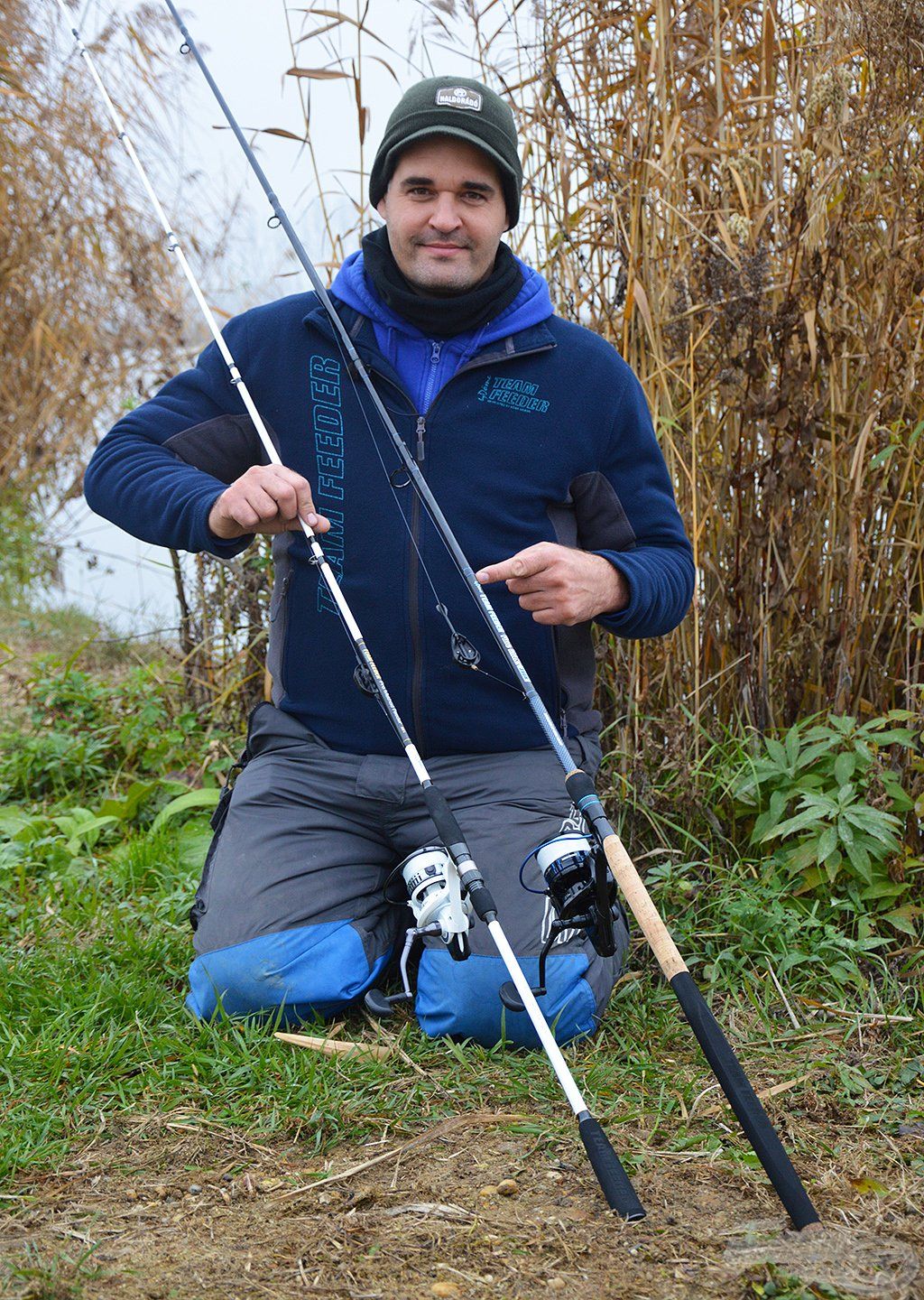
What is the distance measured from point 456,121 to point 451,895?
1557 mm

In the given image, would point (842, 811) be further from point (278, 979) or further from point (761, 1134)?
point (278, 979)

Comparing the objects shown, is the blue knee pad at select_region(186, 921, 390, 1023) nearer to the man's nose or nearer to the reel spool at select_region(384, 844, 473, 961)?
the reel spool at select_region(384, 844, 473, 961)

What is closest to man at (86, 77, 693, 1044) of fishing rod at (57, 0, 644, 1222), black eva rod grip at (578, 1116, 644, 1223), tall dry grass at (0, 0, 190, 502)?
fishing rod at (57, 0, 644, 1222)

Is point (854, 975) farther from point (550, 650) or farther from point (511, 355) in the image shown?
point (511, 355)

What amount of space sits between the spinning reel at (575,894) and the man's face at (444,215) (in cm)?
121

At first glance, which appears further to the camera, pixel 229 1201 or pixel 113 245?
pixel 113 245

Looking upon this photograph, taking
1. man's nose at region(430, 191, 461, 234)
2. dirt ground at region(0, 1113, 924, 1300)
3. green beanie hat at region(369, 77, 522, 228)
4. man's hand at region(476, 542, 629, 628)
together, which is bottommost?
dirt ground at region(0, 1113, 924, 1300)

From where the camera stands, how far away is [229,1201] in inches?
77.0

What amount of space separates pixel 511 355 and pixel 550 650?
0.63 meters

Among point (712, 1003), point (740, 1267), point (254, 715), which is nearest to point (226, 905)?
point (254, 715)

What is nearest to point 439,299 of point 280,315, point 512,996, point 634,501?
point 280,315

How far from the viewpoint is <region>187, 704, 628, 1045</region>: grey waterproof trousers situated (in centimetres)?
246

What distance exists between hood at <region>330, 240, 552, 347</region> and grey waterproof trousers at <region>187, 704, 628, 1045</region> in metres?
0.89

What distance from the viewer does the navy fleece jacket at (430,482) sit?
8.81 feet
